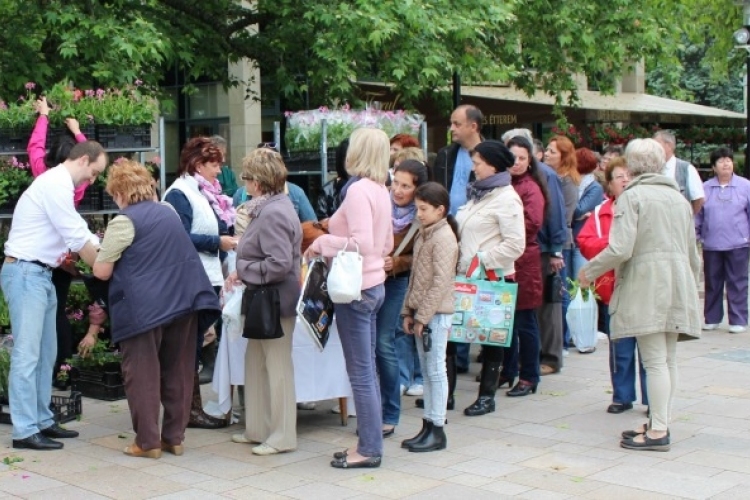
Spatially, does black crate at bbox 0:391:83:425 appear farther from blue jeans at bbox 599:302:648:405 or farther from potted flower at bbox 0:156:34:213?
blue jeans at bbox 599:302:648:405

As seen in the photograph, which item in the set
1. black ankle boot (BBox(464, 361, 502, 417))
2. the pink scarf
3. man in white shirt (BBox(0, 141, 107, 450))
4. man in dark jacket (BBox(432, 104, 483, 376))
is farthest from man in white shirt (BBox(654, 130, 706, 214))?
man in white shirt (BBox(0, 141, 107, 450))

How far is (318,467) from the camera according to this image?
258 inches

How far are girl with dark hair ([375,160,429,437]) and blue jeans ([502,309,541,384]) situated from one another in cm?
129

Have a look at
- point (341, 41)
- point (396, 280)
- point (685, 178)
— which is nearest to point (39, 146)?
point (396, 280)

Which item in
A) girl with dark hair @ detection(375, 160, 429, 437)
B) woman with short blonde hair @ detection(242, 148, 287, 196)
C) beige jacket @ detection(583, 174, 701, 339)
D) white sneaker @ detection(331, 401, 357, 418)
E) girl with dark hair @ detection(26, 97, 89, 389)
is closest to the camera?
woman with short blonde hair @ detection(242, 148, 287, 196)

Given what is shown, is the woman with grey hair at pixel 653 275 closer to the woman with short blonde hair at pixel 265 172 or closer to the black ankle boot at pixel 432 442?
the black ankle boot at pixel 432 442

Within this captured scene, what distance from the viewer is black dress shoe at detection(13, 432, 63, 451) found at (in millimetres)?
6918

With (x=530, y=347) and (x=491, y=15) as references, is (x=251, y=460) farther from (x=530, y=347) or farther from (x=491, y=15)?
(x=491, y=15)

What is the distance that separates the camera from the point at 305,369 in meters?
7.26

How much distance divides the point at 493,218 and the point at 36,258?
2.96 metres

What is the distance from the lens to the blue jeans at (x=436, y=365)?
6.73m

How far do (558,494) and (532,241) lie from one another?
2.68 m

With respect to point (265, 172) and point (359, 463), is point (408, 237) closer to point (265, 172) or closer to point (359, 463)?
point (265, 172)

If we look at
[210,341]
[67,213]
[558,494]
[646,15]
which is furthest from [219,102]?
[558,494]
